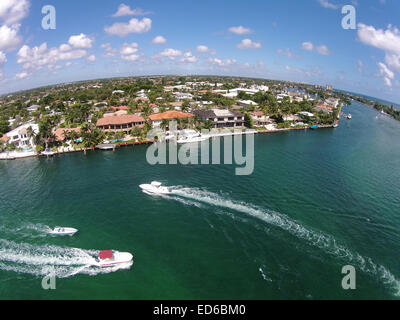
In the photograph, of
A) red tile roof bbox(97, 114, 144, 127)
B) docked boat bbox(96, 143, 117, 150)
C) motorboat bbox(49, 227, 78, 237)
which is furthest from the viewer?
red tile roof bbox(97, 114, 144, 127)

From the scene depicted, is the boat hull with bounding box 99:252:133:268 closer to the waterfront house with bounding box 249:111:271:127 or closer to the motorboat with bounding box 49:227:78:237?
the motorboat with bounding box 49:227:78:237

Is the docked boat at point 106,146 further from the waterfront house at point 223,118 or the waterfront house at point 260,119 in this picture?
the waterfront house at point 260,119

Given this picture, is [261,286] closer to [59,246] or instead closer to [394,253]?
[394,253]

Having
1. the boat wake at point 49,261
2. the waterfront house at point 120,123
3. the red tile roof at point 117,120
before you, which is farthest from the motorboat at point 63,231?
the red tile roof at point 117,120

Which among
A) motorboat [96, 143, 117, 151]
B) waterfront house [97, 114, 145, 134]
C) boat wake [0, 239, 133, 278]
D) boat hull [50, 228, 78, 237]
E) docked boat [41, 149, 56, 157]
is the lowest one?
boat wake [0, 239, 133, 278]

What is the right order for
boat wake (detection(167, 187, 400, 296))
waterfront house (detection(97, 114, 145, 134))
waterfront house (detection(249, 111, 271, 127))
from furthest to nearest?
waterfront house (detection(249, 111, 271, 127)) < waterfront house (detection(97, 114, 145, 134)) < boat wake (detection(167, 187, 400, 296))

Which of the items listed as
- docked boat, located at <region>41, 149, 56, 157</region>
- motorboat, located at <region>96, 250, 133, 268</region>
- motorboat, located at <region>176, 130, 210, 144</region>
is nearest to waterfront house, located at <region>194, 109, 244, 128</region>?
motorboat, located at <region>176, 130, 210, 144</region>

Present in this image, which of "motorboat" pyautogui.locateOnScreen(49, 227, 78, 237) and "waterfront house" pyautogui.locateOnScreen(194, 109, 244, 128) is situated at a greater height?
"waterfront house" pyautogui.locateOnScreen(194, 109, 244, 128)

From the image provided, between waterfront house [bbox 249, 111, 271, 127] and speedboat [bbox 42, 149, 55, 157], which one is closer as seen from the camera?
speedboat [bbox 42, 149, 55, 157]
